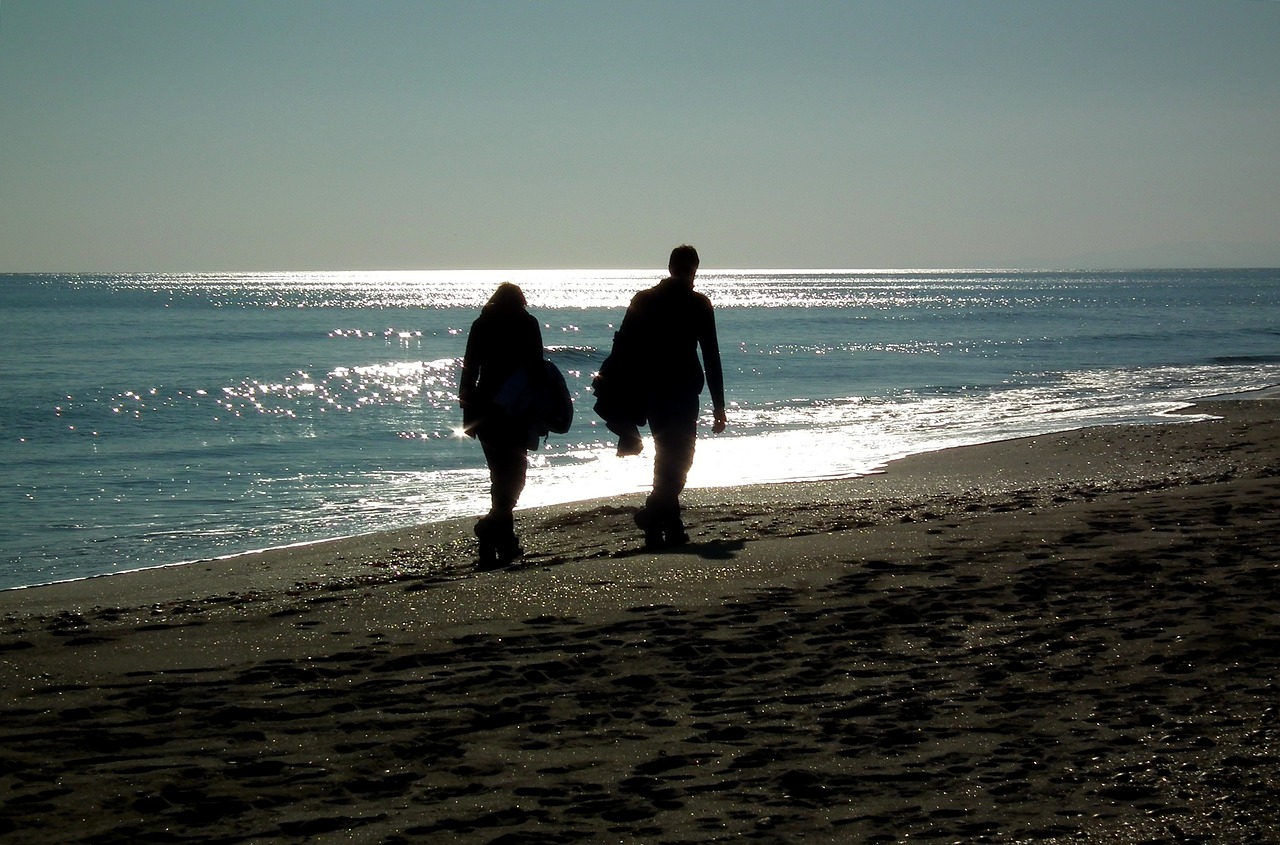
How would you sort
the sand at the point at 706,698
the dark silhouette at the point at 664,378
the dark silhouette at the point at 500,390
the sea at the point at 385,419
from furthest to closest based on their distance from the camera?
1. the sea at the point at 385,419
2. the dark silhouette at the point at 500,390
3. the dark silhouette at the point at 664,378
4. the sand at the point at 706,698

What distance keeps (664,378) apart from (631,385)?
7.6 inches

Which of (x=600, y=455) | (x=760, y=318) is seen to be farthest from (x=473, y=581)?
(x=760, y=318)

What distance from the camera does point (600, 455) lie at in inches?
631

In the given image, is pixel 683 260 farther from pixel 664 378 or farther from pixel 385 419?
pixel 385 419

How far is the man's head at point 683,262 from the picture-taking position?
703 centimetres

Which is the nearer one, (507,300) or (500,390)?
(500,390)

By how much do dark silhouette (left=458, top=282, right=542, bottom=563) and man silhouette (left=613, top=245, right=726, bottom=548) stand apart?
545mm

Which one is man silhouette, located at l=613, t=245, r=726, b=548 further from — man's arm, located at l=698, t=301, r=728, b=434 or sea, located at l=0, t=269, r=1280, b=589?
sea, located at l=0, t=269, r=1280, b=589

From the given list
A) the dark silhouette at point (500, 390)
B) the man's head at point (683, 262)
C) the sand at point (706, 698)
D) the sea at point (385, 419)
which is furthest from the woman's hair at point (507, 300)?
the sea at point (385, 419)

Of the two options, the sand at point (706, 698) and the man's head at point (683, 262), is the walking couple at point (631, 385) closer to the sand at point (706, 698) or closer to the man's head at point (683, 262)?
the man's head at point (683, 262)

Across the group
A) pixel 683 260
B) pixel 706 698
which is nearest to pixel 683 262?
pixel 683 260

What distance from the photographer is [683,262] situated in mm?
7027

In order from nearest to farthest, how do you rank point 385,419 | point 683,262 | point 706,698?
point 706,698 < point 683,262 < point 385,419

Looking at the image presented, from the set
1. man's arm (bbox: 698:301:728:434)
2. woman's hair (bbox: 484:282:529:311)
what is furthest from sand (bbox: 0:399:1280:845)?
woman's hair (bbox: 484:282:529:311)
